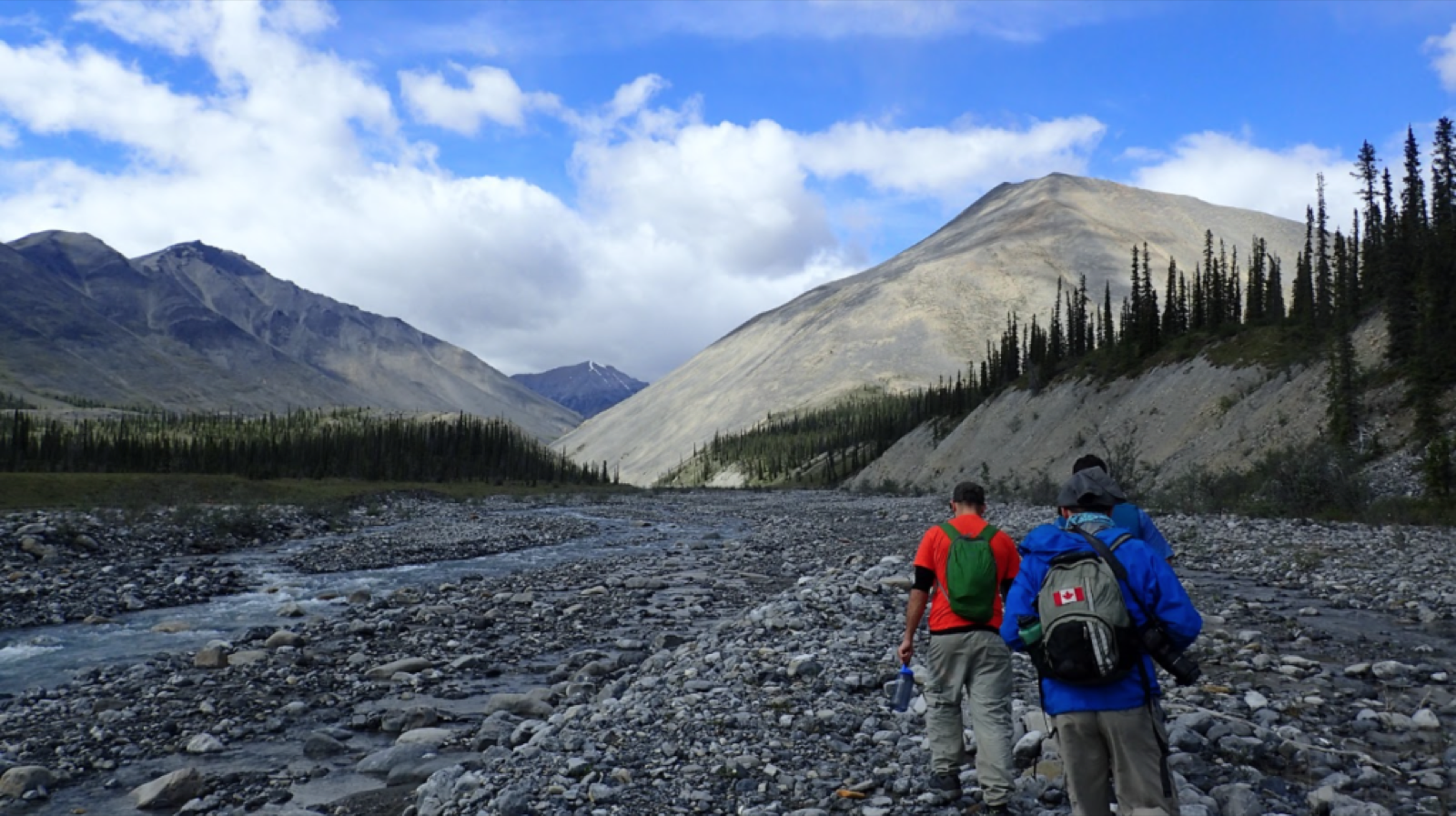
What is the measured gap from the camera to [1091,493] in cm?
566

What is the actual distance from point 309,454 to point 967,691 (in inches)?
4852

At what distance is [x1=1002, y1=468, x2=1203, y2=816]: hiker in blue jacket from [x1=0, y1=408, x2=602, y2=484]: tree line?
324 ft

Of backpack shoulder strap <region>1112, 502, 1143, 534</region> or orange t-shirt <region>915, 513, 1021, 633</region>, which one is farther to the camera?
orange t-shirt <region>915, 513, 1021, 633</region>

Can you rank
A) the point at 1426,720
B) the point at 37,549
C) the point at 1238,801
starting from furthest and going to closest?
the point at 37,549 → the point at 1426,720 → the point at 1238,801

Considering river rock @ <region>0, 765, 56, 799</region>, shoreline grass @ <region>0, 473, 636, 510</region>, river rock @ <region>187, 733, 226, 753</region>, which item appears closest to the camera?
river rock @ <region>0, 765, 56, 799</region>

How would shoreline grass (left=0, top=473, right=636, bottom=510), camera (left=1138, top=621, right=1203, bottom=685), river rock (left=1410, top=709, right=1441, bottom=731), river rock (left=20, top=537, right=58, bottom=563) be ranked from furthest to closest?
shoreline grass (left=0, top=473, right=636, bottom=510) → river rock (left=20, top=537, right=58, bottom=563) → river rock (left=1410, top=709, right=1441, bottom=731) → camera (left=1138, top=621, right=1203, bottom=685)

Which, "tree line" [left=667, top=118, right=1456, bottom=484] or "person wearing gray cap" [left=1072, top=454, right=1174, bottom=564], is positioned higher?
"tree line" [left=667, top=118, right=1456, bottom=484]

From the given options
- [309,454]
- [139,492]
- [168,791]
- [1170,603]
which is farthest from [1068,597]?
[309,454]

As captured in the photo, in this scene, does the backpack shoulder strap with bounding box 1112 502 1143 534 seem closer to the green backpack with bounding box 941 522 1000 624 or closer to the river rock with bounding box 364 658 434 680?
the green backpack with bounding box 941 522 1000 624

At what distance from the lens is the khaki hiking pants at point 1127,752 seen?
5121 millimetres

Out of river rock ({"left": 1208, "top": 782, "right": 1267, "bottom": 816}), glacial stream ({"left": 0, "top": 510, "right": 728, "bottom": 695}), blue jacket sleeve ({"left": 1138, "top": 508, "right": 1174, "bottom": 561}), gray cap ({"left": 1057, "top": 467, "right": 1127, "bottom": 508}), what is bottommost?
glacial stream ({"left": 0, "top": 510, "right": 728, "bottom": 695})

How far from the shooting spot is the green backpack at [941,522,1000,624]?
24.7 ft

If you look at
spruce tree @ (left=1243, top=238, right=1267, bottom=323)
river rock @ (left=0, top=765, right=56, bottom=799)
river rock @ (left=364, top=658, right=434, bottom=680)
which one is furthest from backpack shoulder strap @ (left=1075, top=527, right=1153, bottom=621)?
spruce tree @ (left=1243, top=238, right=1267, bottom=323)

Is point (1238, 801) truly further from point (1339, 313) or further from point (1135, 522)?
point (1339, 313)
